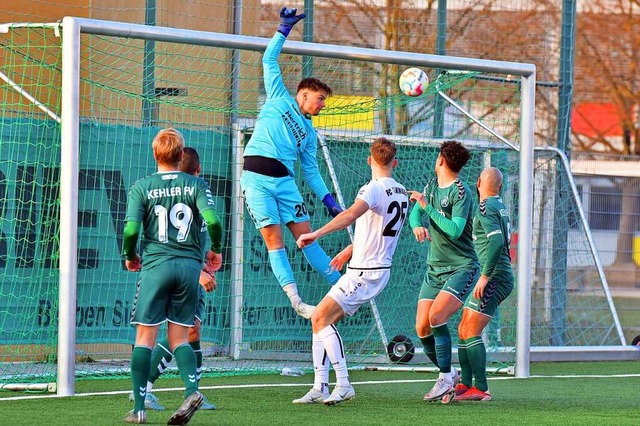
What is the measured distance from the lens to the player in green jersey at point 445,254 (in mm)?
8859

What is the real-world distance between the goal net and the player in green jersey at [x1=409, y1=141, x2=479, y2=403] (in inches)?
69.5

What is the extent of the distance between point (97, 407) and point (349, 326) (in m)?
4.81

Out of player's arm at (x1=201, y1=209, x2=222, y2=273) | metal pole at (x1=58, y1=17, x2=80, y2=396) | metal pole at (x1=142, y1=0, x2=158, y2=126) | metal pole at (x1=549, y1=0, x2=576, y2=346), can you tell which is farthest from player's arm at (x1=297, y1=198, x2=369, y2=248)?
metal pole at (x1=549, y1=0, x2=576, y2=346)

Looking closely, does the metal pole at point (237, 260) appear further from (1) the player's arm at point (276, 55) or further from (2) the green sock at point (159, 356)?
(2) the green sock at point (159, 356)

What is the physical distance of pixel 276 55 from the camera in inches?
368

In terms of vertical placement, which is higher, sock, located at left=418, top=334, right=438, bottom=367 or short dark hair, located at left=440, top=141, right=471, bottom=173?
short dark hair, located at left=440, top=141, right=471, bottom=173

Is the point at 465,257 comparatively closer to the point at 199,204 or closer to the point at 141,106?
the point at 199,204

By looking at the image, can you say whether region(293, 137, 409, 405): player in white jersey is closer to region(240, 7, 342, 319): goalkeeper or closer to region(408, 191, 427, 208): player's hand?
region(408, 191, 427, 208): player's hand

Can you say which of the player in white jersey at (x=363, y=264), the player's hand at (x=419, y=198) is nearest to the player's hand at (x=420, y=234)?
the player's hand at (x=419, y=198)

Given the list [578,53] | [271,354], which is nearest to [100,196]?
[271,354]

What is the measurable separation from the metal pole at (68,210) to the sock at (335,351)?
1.89 meters

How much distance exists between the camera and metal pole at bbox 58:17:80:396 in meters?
8.86

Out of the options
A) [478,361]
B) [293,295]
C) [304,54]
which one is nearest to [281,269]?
[293,295]

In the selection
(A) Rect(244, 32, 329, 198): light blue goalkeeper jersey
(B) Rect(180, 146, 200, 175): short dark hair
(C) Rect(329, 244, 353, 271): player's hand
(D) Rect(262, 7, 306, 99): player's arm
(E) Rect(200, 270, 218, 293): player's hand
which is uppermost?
(D) Rect(262, 7, 306, 99): player's arm
